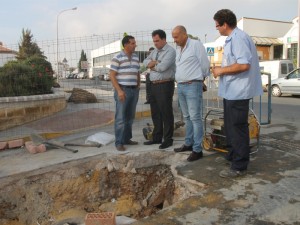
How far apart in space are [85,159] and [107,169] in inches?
14.9

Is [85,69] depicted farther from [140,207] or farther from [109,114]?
[140,207]

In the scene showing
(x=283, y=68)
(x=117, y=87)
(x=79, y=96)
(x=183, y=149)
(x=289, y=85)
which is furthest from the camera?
(x=283, y=68)

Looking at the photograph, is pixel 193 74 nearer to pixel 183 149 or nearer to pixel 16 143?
pixel 183 149

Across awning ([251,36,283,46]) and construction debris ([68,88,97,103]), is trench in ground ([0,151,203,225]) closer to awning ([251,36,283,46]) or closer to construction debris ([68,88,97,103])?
construction debris ([68,88,97,103])

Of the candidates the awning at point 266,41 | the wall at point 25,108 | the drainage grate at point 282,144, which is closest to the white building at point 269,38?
the awning at point 266,41

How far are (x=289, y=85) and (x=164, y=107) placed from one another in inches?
512

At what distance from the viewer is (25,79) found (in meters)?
9.51

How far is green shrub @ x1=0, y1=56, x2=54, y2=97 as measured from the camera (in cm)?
930

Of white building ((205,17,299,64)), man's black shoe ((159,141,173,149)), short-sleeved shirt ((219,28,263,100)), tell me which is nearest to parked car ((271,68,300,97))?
man's black shoe ((159,141,173,149))

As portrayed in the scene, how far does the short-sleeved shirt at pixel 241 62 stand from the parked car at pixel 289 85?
13.4 m

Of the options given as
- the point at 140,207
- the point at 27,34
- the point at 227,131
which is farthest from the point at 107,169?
the point at 27,34

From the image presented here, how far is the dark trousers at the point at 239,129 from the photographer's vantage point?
13.4 ft

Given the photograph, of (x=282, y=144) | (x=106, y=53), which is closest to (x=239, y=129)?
(x=282, y=144)

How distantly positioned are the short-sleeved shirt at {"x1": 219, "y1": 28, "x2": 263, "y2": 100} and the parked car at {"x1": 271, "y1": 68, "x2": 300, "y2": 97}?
1340cm
